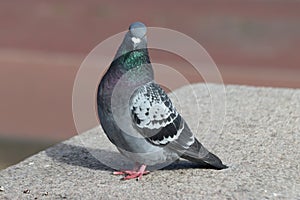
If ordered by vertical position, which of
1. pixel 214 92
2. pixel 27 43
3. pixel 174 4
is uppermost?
pixel 174 4

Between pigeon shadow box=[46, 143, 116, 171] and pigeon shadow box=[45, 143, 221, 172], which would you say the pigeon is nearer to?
pigeon shadow box=[45, 143, 221, 172]

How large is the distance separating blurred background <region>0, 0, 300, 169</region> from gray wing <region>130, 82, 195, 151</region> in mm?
5780

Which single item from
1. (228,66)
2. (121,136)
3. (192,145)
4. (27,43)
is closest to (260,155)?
(192,145)

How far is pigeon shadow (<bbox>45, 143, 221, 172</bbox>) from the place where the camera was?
5055mm

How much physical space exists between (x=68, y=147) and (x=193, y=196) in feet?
5.16

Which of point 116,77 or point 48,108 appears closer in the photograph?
point 116,77

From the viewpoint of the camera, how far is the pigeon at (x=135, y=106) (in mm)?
4504

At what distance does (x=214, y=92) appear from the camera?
24.5 feet

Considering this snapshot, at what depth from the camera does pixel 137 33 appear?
4473 mm

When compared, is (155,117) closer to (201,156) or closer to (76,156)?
(201,156)

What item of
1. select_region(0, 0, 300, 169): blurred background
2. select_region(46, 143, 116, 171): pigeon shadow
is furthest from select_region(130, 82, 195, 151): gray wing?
select_region(0, 0, 300, 169): blurred background

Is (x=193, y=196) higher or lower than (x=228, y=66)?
lower

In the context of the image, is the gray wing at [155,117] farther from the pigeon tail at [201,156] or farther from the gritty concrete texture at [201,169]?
the gritty concrete texture at [201,169]

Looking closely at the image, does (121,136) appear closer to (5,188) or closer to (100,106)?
(100,106)
